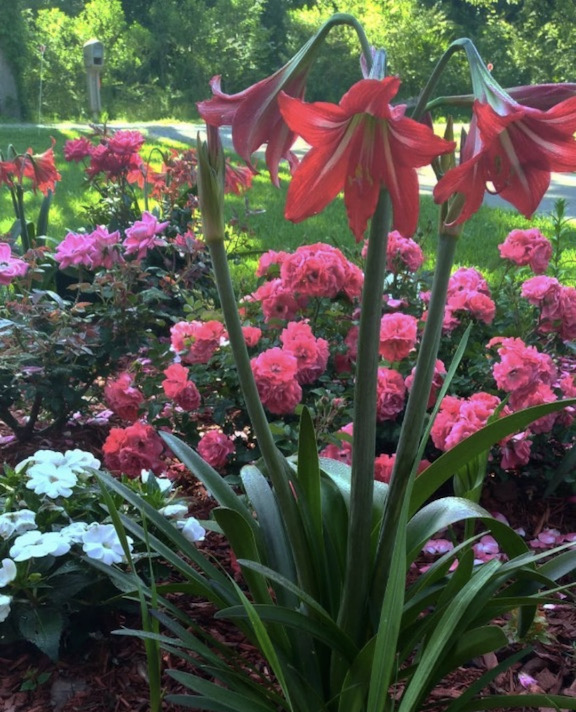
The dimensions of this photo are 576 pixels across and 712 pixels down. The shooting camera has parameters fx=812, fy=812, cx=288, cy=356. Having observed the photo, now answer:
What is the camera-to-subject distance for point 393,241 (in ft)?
9.05

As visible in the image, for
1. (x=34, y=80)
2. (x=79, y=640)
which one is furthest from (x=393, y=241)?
(x=34, y=80)

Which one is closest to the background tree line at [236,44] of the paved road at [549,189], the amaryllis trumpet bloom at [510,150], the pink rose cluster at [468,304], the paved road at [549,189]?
the paved road at [549,189]

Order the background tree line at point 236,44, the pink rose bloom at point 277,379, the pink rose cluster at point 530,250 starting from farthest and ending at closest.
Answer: the background tree line at point 236,44, the pink rose cluster at point 530,250, the pink rose bloom at point 277,379

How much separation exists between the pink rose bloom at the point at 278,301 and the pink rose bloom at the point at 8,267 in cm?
75

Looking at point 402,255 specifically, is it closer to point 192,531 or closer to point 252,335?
point 252,335

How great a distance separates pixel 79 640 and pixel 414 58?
16.9 m

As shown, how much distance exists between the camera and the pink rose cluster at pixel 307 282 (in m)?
2.42

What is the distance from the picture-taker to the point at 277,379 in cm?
208

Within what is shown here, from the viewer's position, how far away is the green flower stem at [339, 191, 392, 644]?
1.08 meters

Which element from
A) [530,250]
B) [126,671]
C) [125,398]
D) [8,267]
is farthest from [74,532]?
[530,250]

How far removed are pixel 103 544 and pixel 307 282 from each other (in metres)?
1.12

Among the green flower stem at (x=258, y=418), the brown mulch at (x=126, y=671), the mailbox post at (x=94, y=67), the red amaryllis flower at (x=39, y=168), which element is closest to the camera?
the green flower stem at (x=258, y=418)

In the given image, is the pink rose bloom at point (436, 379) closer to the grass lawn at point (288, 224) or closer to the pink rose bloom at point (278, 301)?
the pink rose bloom at point (278, 301)

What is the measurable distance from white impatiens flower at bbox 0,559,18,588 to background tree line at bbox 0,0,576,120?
15.5 metres
